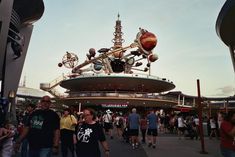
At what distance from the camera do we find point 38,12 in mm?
26219

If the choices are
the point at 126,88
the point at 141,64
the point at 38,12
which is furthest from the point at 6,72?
the point at 126,88

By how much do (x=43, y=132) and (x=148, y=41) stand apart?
47066 mm

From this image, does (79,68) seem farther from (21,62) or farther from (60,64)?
(21,62)

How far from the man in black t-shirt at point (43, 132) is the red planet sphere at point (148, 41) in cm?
4685

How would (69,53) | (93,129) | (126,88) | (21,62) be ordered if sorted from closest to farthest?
(93,129)
(21,62)
(69,53)
(126,88)

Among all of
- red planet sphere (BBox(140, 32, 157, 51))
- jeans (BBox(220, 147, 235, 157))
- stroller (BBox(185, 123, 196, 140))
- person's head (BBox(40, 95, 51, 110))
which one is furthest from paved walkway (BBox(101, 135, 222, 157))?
red planet sphere (BBox(140, 32, 157, 51))

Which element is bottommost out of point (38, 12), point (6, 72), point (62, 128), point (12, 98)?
point (62, 128)

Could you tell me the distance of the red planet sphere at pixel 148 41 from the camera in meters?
51.6

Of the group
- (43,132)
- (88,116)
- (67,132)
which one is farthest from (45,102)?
(67,132)

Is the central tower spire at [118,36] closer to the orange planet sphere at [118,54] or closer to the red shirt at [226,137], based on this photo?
the orange planet sphere at [118,54]

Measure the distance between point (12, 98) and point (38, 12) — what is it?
26.2 ft

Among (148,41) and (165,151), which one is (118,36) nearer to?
(148,41)

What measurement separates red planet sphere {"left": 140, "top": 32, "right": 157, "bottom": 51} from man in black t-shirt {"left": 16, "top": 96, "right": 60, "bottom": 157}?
46.9 metres

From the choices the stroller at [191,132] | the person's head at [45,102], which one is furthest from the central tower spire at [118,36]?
Result: the person's head at [45,102]
